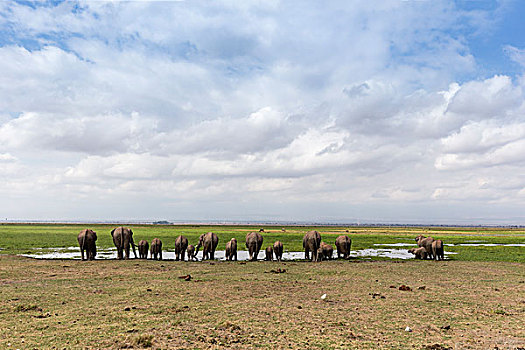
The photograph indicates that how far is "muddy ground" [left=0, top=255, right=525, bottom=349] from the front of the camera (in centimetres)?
998

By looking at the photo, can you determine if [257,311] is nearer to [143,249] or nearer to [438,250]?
[143,249]

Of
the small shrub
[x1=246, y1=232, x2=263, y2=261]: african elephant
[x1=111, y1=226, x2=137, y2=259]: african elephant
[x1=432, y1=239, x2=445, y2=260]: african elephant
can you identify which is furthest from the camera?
[x1=432, y1=239, x2=445, y2=260]: african elephant

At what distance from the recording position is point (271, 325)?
37.6 feet

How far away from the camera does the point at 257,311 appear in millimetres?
13195

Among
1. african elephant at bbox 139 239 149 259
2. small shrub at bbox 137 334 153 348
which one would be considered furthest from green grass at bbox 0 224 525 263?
small shrub at bbox 137 334 153 348

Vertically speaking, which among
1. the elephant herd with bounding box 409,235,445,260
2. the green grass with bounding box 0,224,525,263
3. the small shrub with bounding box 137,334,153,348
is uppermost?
the small shrub with bounding box 137,334,153,348

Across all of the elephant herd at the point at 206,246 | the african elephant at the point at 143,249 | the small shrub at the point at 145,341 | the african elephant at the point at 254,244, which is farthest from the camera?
the african elephant at the point at 143,249

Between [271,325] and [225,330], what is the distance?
5.27 ft

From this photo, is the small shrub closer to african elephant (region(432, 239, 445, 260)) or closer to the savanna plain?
the savanna plain

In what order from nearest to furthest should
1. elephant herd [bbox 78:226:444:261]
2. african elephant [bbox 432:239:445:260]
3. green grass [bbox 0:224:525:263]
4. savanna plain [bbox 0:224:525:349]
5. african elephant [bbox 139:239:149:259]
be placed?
savanna plain [bbox 0:224:525:349] → elephant herd [bbox 78:226:444:261] → african elephant [bbox 139:239:149:259] → african elephant [bbox 432:239:445:260] → green grass [bbox 0:224:525:263]

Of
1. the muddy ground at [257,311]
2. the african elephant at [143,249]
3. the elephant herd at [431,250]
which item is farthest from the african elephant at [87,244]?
the elephant herd at [431,250]

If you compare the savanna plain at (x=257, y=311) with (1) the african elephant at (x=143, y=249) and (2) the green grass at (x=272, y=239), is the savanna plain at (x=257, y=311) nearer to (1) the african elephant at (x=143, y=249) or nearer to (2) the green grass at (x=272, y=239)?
(1) the african elephant at (x=143, y=249)

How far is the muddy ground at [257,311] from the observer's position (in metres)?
9.98

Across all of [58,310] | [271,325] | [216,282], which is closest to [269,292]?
[216,282]
